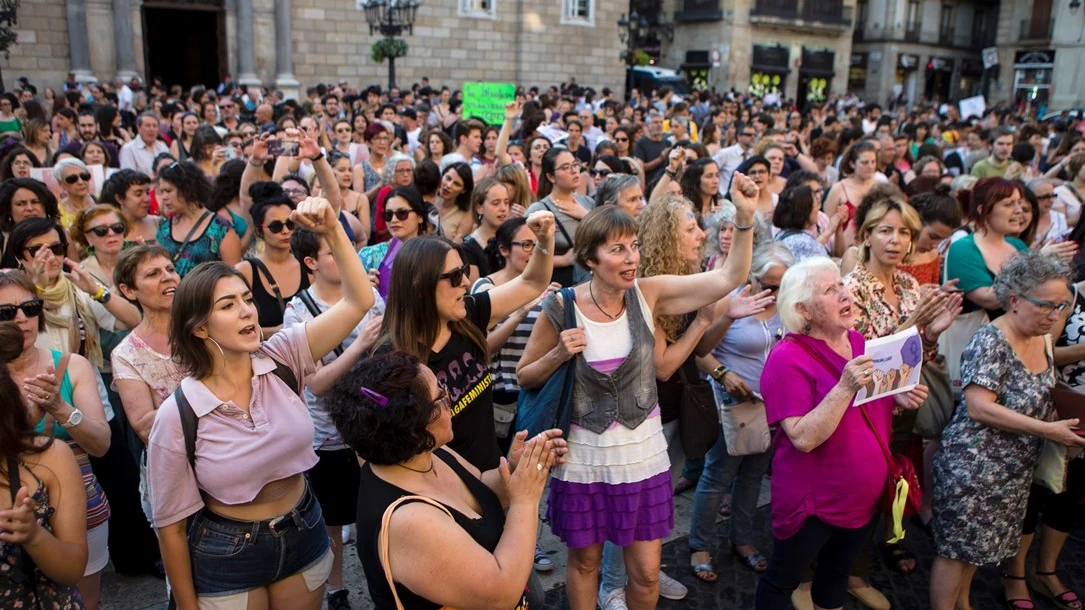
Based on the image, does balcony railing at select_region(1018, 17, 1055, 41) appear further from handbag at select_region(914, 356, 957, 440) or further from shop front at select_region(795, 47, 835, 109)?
handbag at select_region(914, 356, 957, 440)

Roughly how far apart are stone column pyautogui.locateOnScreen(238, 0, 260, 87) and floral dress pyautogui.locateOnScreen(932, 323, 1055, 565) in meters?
21.4

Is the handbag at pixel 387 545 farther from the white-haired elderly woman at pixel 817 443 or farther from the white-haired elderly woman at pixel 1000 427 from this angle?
the white-haired elderly woman at pixel 1000 427

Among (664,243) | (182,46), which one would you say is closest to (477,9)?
(182,46)

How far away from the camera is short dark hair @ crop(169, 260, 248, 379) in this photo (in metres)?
2.70

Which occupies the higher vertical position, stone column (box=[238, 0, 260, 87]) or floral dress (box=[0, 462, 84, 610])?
stone column (box=[238, 0, 260, 87])

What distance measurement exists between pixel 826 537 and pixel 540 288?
1.61 metres

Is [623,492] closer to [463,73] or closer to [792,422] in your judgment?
[792,422]

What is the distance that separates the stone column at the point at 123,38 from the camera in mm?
20062

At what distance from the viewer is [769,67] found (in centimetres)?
3578

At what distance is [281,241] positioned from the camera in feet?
14.7

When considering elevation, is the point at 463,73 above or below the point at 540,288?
above

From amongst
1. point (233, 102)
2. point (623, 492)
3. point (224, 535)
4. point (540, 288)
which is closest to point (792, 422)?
point (623, 492)

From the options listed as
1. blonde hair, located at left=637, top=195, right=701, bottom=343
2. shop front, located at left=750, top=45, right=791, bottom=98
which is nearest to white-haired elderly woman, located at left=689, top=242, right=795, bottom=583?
blonde hair, located at left=637, top=195, right=701, bottom=343

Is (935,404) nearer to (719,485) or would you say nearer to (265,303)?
(719,485)
